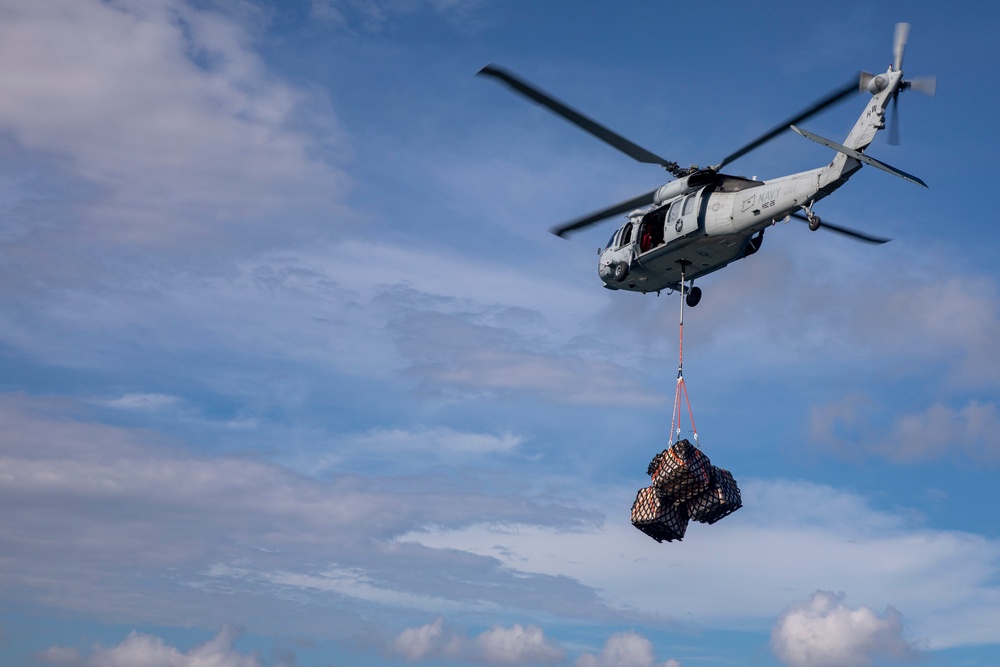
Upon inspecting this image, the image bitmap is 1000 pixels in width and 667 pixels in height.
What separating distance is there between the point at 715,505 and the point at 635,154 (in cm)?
1401

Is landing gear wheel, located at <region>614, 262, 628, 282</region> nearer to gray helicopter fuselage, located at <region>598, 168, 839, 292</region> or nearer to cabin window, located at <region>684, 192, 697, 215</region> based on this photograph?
gray helicopter fuselage, located at <region>598, 168, 839, 292</region>

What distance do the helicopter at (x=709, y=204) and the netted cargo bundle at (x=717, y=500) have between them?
350 inches

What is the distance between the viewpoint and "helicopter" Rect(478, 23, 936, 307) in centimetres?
3869

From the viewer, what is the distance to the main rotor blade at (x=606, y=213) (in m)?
45.2

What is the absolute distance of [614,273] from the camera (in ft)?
156

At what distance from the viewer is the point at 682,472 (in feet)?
126

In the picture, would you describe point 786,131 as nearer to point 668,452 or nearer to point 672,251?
point 672,251

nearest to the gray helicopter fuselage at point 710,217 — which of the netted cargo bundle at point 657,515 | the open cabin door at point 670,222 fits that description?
the open cabin door at point 670,222

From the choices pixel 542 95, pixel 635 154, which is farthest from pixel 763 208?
pixel 542 95

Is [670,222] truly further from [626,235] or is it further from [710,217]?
[626,235]

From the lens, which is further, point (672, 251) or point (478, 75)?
point (672, 251)

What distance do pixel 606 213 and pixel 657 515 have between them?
12881 millimetres

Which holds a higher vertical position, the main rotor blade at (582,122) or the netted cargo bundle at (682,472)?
the main rotor blade at (582,122)

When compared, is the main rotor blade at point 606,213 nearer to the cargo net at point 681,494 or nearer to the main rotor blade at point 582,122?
the main rotor blade at point 582,122
